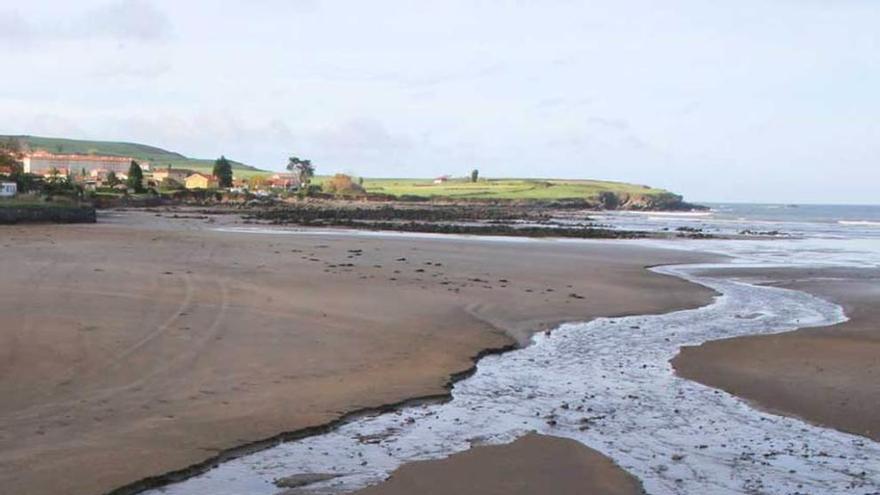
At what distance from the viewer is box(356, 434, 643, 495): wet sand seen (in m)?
6.63

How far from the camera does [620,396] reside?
10031mm

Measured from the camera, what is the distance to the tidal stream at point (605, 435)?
22.8ft

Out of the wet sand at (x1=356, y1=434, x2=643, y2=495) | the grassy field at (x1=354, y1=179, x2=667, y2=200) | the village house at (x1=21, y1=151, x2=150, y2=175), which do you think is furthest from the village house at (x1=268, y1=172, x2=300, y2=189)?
the wet sand at (x1=356, y1=434, x2=643, y2=495)

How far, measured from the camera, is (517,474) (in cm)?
702

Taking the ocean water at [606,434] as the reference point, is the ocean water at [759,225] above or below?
above

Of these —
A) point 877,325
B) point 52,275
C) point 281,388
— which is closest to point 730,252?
point 877,325

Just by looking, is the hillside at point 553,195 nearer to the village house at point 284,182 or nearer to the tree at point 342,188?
the tree at point 342,188

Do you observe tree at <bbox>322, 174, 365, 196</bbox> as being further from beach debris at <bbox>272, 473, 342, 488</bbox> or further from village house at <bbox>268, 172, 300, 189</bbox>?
beach debris at <bbox>272, 473, 342, 488</bbox>

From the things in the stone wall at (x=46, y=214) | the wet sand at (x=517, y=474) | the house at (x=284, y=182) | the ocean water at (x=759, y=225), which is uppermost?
the house at (x=284, y=182)

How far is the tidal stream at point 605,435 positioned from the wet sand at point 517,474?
184 mm

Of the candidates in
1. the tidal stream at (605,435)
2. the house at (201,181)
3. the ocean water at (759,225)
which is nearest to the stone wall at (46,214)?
the tidal stream at (605,435)

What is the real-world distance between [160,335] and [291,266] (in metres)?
11.0

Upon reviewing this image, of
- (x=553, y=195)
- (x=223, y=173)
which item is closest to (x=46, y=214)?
(x=223, y=173)

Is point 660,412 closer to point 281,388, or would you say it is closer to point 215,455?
point 281,388
